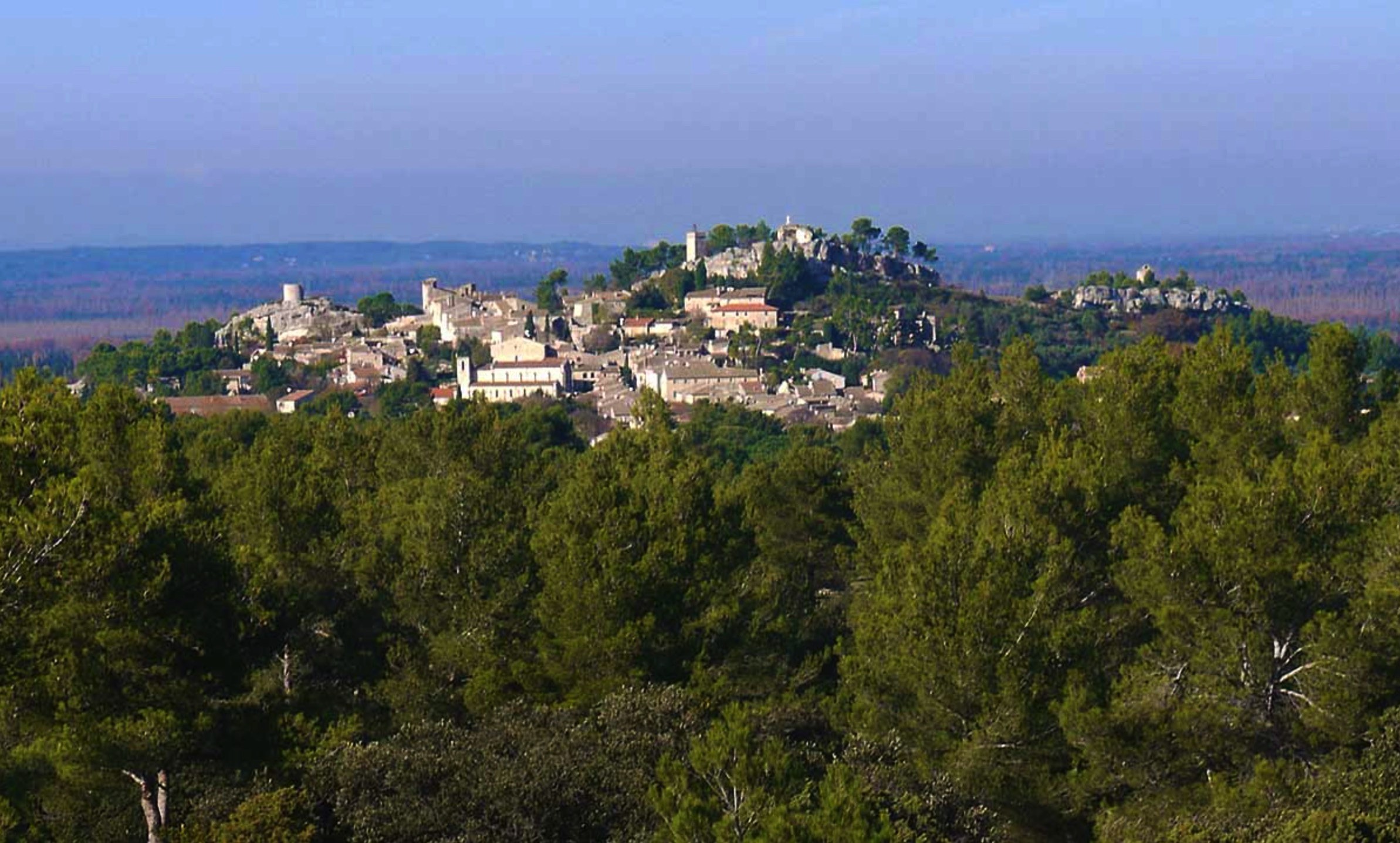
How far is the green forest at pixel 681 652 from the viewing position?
9383 millimetres

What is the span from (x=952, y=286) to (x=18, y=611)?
82.7m

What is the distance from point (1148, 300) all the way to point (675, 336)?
28.0 meters

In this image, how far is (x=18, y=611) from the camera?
943 centimetres

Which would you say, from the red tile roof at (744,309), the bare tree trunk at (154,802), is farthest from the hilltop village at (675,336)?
the bare tree trunk at (154,802)

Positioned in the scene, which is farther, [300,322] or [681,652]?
[300,322]

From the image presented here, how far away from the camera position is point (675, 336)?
72688 mm

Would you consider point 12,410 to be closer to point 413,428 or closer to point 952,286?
point 413,428

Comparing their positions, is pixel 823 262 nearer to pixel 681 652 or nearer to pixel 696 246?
pixel 696 246

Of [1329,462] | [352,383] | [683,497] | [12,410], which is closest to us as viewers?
[12,410]

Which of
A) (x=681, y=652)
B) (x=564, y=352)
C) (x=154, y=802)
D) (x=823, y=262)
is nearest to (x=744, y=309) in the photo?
(x=564, y=352)

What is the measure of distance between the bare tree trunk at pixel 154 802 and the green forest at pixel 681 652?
1.0 inches

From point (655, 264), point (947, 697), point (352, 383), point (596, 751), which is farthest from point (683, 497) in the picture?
point (655, 264)

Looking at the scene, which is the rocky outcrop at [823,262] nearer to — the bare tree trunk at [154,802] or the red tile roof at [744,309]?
the red tile roof at [744,309]

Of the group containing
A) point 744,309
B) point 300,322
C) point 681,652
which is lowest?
point 300,322
